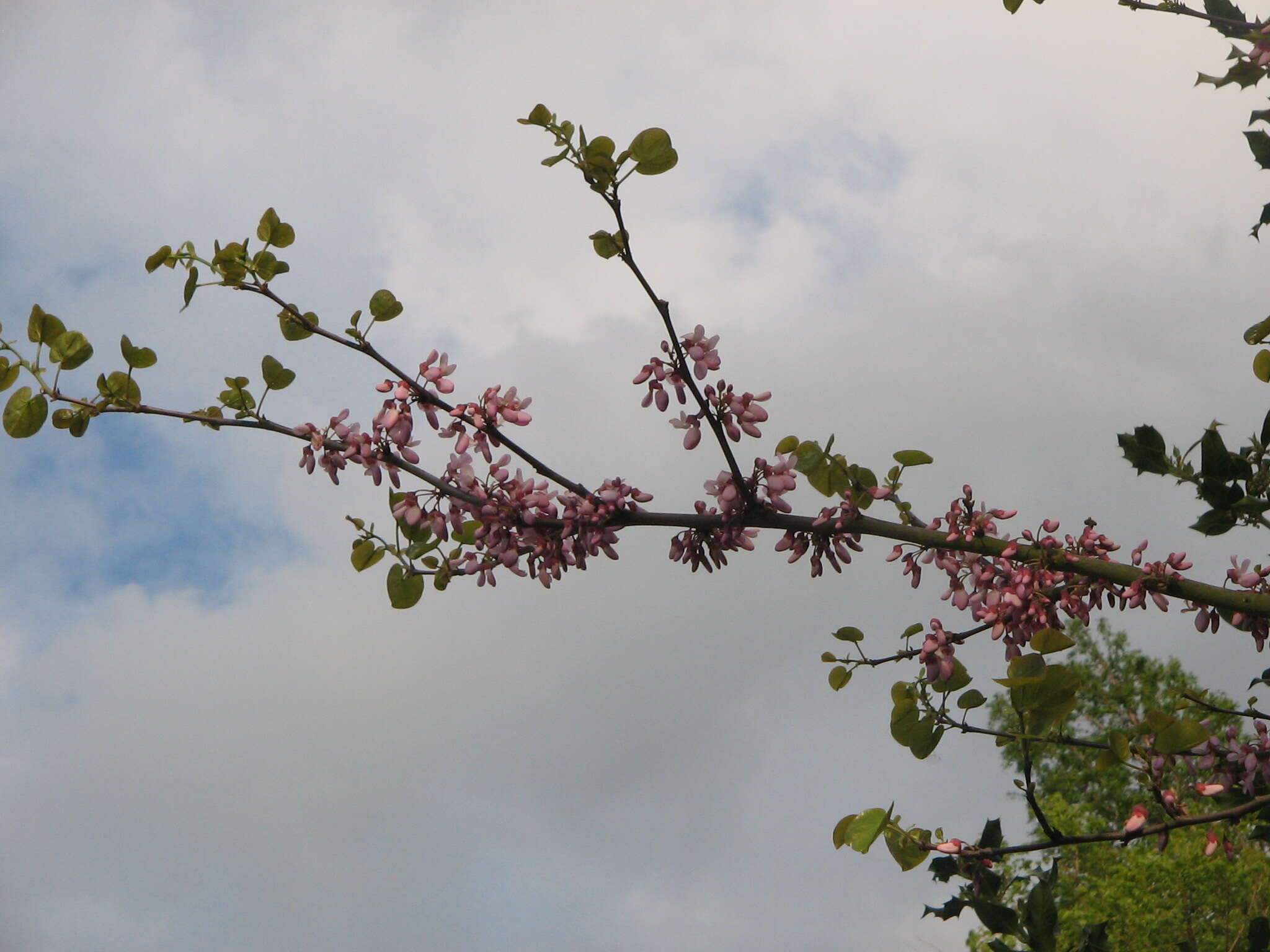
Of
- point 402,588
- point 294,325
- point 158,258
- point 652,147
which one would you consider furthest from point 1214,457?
point 158,258

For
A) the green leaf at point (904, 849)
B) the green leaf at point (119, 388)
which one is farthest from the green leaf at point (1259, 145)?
the green leaf at point (119, 388)

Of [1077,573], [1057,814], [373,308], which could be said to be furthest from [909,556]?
[1057,814]

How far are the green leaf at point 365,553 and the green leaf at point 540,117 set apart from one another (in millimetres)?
1197

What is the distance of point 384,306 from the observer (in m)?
2.63

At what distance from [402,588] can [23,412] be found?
105 centimetres

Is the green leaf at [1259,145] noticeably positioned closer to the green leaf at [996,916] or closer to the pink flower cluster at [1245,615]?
the pink flower cluster at [1245,615]

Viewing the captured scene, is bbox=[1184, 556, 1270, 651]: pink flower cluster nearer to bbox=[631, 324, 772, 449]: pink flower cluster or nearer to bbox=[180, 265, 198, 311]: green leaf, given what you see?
bbox=[631, 324, 772, 449]: pink flower cluster

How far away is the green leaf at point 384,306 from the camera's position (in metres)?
2.61

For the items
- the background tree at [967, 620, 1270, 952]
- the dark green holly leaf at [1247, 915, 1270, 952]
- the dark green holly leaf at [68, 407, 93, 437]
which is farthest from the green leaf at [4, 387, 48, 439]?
the background tree at [967, 620, 1270, 952]

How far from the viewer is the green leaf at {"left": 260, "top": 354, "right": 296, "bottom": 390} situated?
8.78 ft

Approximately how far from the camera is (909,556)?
2.54 m

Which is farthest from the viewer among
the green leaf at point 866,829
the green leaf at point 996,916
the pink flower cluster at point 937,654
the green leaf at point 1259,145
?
the green leaf at point 1259,145

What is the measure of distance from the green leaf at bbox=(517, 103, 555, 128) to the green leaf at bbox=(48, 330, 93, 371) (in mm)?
1331

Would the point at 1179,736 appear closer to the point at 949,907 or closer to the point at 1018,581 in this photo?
the point at 1018,581
